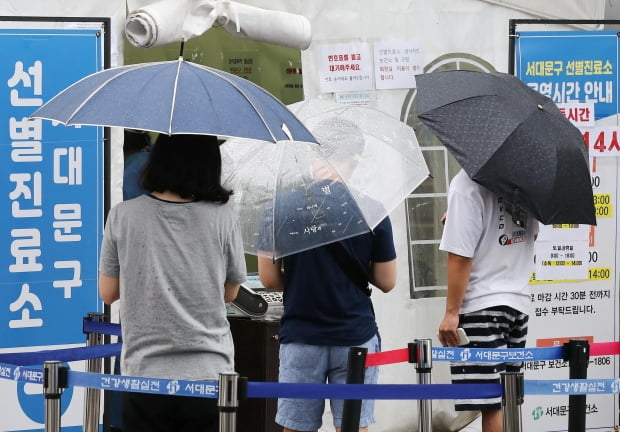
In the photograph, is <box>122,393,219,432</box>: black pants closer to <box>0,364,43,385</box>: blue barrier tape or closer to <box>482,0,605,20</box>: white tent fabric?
<box>0,364,43,385</box>: blue barrier tape

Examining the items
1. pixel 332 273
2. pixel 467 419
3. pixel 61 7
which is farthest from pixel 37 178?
pixel 467 419

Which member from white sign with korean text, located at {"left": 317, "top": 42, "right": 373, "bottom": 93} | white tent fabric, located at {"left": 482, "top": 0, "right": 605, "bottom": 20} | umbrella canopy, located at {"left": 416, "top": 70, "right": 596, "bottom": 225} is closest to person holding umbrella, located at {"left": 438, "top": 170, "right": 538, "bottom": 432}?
umbrella canopy, located at {"left": 416, "top": 70, "right": 596, "bottom": 225}

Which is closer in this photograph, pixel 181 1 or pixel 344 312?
pixel 344 312

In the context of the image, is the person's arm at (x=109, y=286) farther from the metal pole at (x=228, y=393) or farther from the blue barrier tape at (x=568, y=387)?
the blue barrier tape at (x=568, y=387)

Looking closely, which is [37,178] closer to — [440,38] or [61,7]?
[61,7]

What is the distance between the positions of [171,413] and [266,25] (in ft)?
10.2

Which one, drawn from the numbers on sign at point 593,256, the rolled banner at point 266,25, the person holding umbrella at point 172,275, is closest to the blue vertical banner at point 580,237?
the numbers on sign at point 593,256

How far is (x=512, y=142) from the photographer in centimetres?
495

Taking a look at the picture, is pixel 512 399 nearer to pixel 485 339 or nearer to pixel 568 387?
pixel 568 387

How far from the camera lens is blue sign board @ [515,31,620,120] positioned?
700cm

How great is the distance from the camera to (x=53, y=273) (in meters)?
5.98

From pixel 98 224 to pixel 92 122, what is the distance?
2374 mm

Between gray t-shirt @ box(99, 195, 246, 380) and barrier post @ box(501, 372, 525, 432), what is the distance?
1011 mm

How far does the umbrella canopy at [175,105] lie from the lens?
371 centimetres
